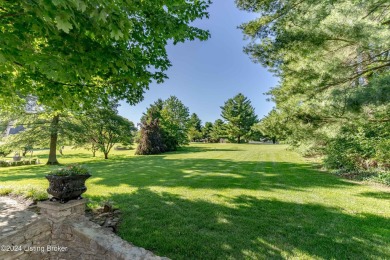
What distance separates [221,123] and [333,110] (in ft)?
147

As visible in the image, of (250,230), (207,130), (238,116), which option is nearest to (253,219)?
(250,230)

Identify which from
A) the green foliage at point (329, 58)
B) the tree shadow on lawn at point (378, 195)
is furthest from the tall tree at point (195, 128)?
the tree shadow on lawn at point (378, 195)

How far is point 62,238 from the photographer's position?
3.73 metres

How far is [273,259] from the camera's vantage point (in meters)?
3.14

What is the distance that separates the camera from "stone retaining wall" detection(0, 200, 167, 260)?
3178mm

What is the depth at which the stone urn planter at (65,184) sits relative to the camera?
3.78 m

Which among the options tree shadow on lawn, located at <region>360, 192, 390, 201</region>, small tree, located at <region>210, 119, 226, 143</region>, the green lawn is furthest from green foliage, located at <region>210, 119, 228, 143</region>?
tree shadow on lawn, located at <region>360, 192, 390, 201</region>

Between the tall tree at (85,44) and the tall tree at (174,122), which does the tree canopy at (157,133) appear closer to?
the tall tree at (174,122)

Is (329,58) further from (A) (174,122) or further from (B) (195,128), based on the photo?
(B) (195,128)

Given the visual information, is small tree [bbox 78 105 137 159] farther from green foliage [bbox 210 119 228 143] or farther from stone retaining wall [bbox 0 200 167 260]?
green foliage [bbox 210 119 228 143]

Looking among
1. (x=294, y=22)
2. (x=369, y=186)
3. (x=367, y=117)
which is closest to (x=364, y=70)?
(x=367, y=117)

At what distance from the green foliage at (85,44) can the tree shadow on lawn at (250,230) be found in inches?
125

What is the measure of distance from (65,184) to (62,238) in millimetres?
957

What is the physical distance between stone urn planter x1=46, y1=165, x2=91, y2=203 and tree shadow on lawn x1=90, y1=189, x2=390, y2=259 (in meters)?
1.18
